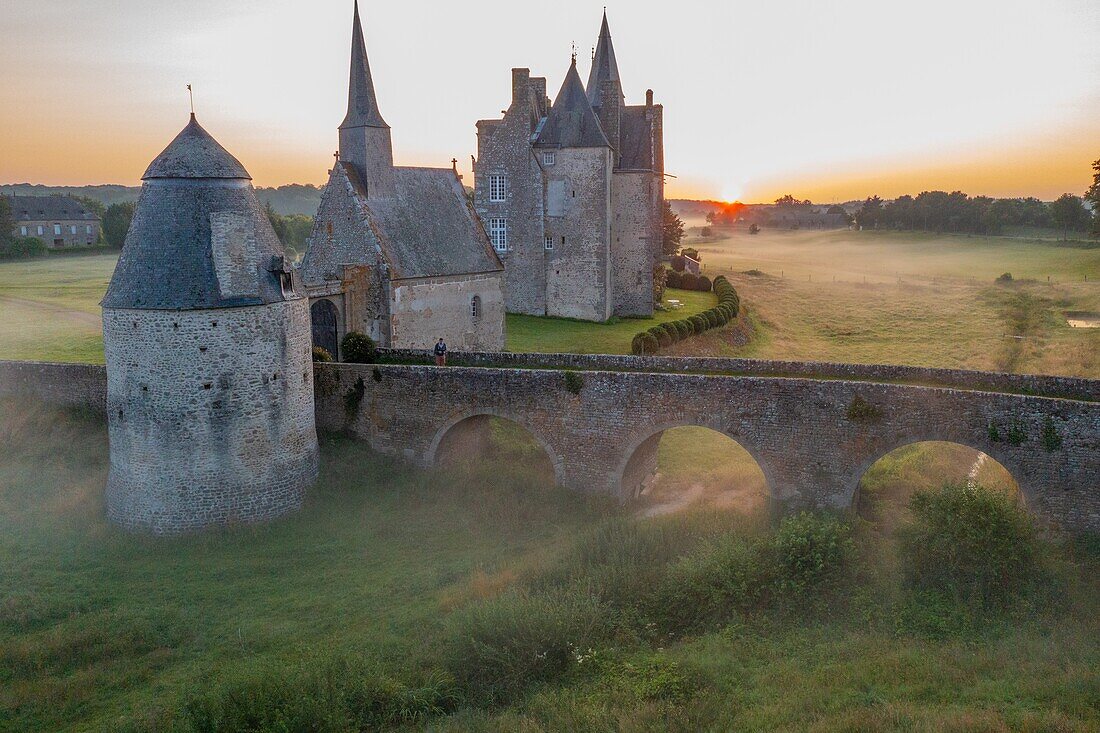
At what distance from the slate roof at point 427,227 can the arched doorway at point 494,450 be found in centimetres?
719

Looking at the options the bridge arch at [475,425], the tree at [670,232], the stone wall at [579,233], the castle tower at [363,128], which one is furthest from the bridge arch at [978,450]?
the tree at [670,232]

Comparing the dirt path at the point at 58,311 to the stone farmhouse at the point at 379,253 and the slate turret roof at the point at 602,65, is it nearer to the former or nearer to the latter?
the stone farmhouse at the point at 379,253

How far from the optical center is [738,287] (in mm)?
62000

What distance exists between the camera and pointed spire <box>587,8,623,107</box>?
44125mm

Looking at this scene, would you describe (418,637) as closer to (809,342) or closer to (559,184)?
(559,184)

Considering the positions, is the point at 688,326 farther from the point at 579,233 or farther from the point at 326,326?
the point at 326,326

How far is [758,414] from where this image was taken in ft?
64.2

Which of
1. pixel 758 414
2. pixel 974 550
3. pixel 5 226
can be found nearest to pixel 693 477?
pixel 758 414

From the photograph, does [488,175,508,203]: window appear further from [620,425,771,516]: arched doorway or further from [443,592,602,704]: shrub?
[443,592,602,704]: shrub

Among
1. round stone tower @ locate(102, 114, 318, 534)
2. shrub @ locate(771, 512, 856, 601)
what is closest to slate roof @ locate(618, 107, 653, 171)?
round stone tower @ locate(102, 114, 318, 534)

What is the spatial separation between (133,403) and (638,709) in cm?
1423

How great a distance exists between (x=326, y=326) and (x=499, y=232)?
1637 centimetres

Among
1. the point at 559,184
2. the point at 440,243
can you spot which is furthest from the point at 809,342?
the point at 440,243

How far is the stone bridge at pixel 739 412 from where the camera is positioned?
56.7 ft
